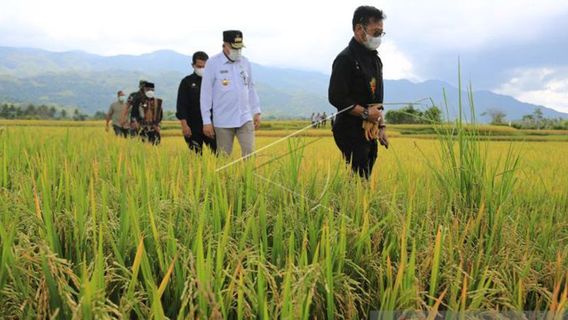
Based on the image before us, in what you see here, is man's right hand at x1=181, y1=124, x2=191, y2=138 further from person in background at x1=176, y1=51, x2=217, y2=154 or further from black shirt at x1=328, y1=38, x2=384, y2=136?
black shirt at x1=328, y1=38, x2=384, y2=136

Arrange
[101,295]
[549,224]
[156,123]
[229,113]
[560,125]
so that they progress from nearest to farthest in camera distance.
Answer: [101,295]
[549,224]
[229,113]
[156,123]
[560,125]

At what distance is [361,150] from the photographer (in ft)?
12.8

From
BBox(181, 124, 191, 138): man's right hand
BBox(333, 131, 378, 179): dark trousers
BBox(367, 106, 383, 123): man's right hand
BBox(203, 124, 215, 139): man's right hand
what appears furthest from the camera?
BBox(181, 124, 191, 138): man's right hand

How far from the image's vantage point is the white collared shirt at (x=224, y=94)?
5.38 meters

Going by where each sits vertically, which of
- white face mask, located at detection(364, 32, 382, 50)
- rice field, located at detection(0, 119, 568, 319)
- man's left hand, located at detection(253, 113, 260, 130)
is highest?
white face mask, located at detection(364, 32, 382, 50)

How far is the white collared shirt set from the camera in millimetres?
5375

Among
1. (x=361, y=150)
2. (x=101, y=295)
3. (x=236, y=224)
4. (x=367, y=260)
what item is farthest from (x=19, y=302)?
(x=361, y=150)

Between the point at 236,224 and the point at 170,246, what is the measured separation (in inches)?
14.6

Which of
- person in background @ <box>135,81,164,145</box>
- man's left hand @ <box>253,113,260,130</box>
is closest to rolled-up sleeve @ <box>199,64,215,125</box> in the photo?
man's left hand @ <box>253,113,260,130</box>

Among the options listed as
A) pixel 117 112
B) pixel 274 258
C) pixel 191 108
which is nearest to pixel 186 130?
pixel 191 108

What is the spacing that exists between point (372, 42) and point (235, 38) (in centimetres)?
202

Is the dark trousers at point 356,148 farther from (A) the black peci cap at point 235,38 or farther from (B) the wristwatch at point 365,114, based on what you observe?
(A) the black peci cap at point 235,38

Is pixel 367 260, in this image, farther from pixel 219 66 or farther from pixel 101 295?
pixel 219 66

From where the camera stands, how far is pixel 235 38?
17.6 ft
